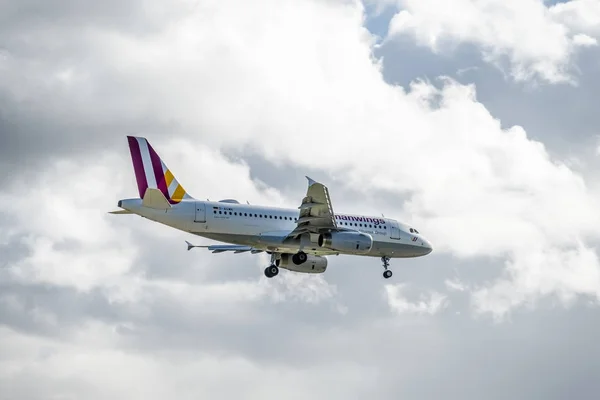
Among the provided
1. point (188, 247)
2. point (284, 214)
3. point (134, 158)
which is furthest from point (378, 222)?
point (134, 158)

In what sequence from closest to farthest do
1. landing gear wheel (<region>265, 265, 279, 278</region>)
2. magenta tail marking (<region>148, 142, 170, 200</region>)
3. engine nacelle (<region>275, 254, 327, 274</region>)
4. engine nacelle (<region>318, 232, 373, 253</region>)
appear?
magenta tail marking (<region>148, 142, 170, 200</region>)
engine nacelle (<region>318, 232, 373, 253</region>)
landing gear wheel (<region>265, 265, 279, 278</region>)
engine nacelle (<region>275, 254, 327, 274</region>)

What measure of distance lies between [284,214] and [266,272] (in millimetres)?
6954

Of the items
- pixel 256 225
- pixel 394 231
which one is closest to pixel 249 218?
pixel 256 225

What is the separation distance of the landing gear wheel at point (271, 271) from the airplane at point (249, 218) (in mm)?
2303

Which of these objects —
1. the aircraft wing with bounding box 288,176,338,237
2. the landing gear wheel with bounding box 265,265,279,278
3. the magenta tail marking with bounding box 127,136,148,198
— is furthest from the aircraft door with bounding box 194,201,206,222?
the landing gear wheel with bounding box 265,265,279,278

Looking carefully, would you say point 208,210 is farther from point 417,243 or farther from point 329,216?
point 417,243

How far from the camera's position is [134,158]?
199 ft

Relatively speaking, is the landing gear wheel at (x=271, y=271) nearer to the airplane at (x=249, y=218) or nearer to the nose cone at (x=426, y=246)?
the airplane at (x=249, y=218)

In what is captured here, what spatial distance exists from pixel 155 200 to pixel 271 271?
12974 millimetres

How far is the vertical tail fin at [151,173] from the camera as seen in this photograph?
6019cm

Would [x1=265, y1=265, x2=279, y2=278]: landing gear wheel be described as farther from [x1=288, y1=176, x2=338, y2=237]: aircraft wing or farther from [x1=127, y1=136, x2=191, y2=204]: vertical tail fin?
[x1=127, y1=136, x2=191, y2=204]: vertical tail fin

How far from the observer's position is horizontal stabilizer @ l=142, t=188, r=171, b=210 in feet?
192

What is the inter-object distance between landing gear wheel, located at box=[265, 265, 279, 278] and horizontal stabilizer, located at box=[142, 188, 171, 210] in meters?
12.2

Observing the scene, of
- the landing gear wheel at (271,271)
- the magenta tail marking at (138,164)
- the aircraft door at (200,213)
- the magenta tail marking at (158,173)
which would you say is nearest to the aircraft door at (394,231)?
the landing gear wheel at (271,271)
